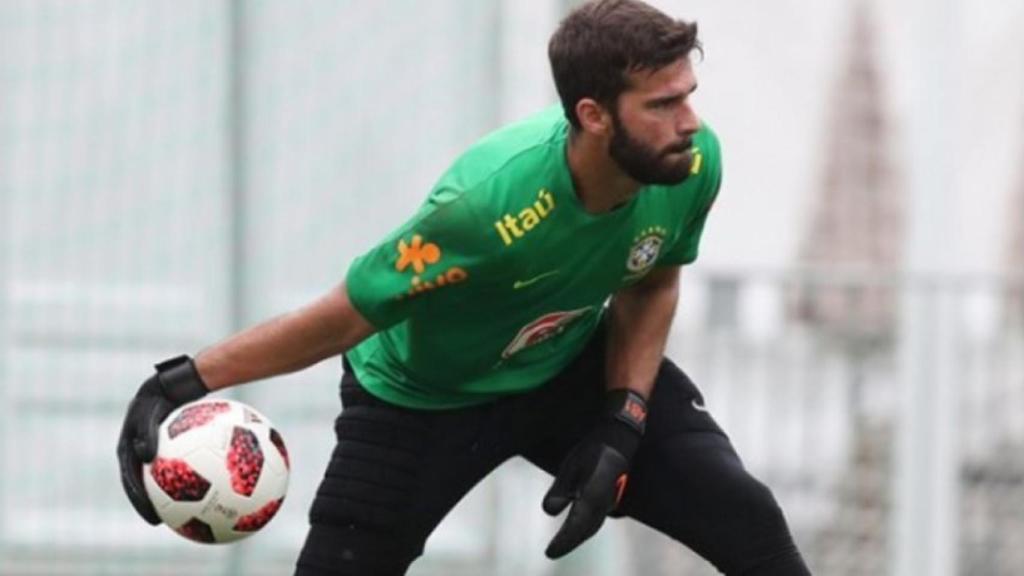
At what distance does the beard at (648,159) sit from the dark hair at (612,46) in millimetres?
79

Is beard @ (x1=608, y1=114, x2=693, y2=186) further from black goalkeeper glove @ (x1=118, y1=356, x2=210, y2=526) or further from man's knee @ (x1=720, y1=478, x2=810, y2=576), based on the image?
black goalkeeper glove @ (x1=118, y1=356, x2=210, y2=526)

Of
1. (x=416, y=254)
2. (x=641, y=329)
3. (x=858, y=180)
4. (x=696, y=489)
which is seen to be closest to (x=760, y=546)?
(x=696, y=489)

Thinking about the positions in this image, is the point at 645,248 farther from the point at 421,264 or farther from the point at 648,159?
the point at 421,264

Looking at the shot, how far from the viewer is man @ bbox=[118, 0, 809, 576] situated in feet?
23.3

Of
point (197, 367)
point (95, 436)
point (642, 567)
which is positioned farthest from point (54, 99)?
point (197, 367)

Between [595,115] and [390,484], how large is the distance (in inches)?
41.9

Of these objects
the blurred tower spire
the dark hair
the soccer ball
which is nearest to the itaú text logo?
the dark hair

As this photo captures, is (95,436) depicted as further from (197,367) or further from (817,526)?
(197,367)

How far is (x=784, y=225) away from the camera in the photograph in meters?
14.4

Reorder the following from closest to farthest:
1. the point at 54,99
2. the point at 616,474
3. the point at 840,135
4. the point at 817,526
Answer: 1. the point at 616,474
2. the point at 54,99
3. the point at 817,526
4. the point at 840,135

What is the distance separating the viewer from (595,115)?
7.13 m

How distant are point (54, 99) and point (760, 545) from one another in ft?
14.4

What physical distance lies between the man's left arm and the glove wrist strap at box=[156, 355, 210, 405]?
2.75 ft

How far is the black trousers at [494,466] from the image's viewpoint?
7527 mm
